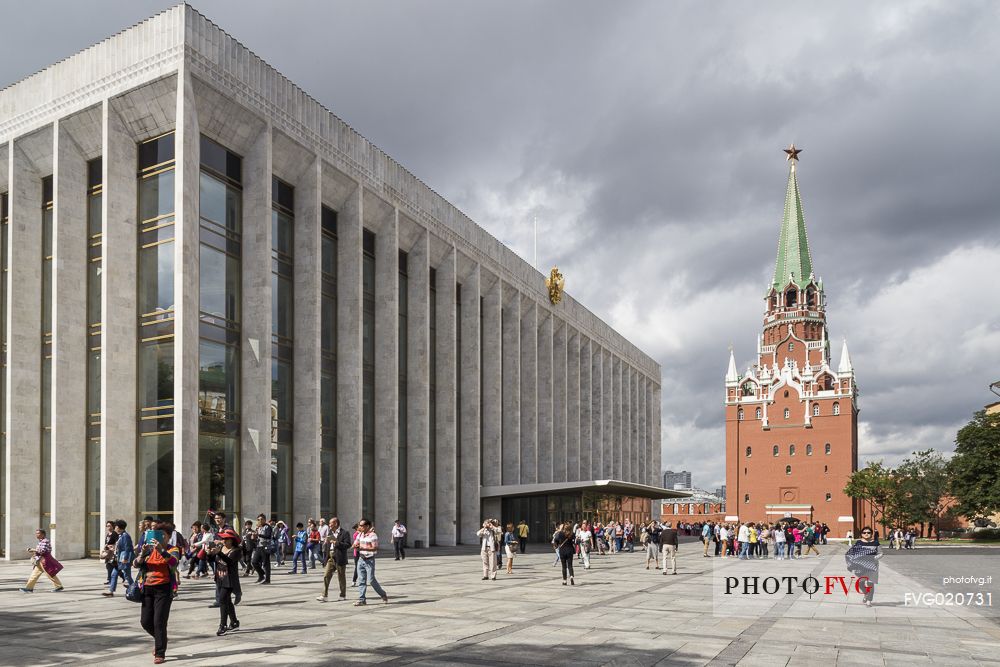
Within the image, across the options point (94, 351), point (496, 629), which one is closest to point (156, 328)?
point (94, 351)

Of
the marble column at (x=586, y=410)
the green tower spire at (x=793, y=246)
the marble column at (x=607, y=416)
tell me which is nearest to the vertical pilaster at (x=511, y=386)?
the marble column at (x=586, y=410)

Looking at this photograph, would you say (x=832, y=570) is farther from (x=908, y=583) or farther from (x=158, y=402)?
(x=158, y=402)

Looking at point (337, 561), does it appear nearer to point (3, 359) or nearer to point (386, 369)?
point (386, 369)

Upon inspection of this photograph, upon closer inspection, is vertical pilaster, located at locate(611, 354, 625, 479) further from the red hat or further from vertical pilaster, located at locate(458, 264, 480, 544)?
the red hat

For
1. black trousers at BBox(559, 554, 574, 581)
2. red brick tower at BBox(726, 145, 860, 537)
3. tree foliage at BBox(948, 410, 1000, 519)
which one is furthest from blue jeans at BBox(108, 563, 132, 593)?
red brick tower at BBox(726, 145, 860, 537)

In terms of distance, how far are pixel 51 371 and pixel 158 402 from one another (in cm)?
602

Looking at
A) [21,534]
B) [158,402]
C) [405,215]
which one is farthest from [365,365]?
[21,534]

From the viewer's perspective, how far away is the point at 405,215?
44.0 m

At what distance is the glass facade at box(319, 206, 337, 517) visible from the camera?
37.5 m

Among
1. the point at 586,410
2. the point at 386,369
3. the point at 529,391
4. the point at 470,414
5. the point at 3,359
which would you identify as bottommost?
the point at 586,410

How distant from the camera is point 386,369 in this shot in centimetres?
4153

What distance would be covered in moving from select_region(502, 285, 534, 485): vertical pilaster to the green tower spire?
88.5 meters

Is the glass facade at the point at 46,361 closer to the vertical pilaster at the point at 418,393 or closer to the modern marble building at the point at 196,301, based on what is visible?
the modern marble building at the point at 196,301

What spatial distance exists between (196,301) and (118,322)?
3.03 m
